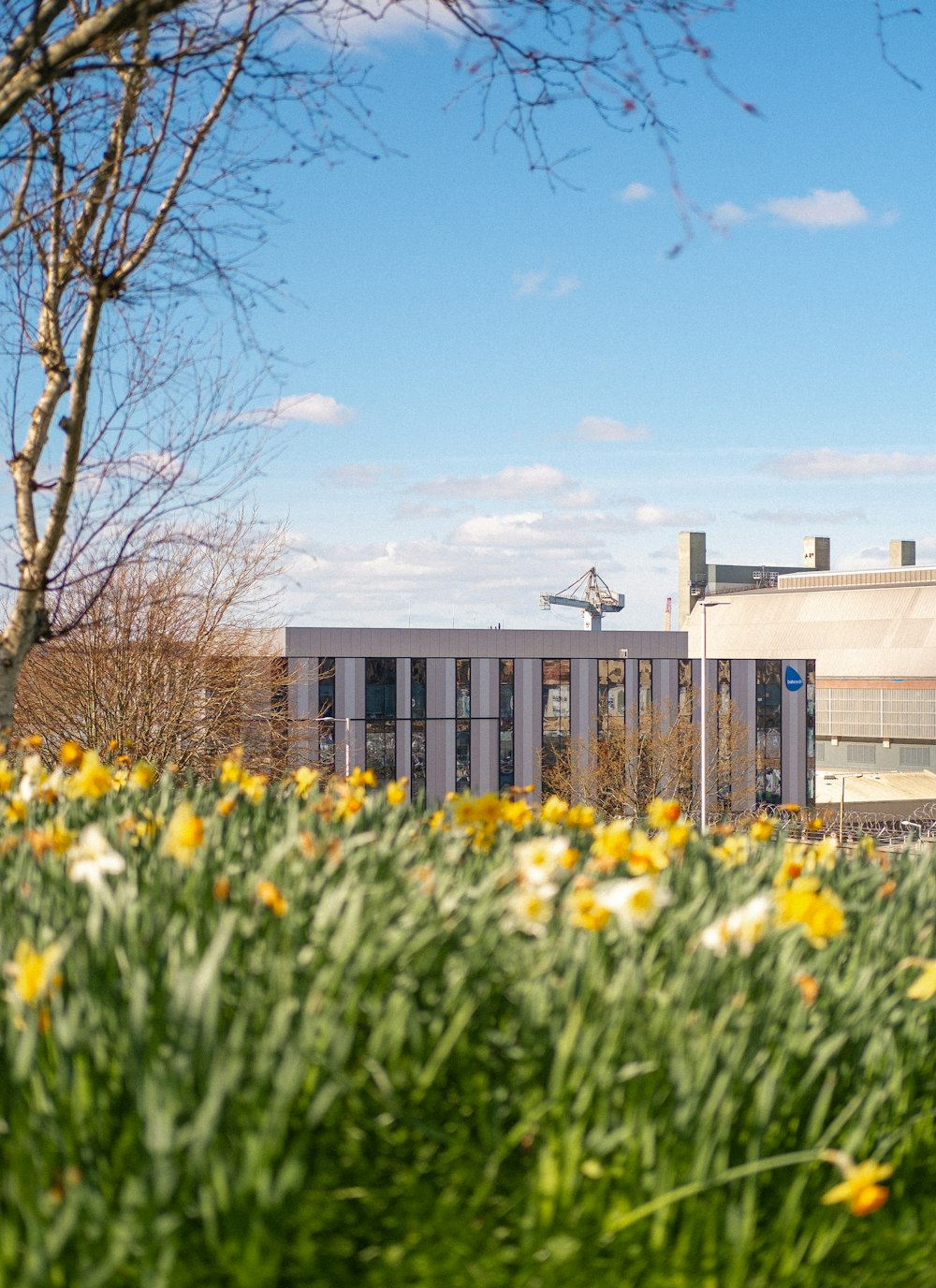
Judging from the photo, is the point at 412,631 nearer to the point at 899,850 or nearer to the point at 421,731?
the point at 421,731

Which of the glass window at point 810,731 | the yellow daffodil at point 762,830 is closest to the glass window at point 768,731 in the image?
the glass window at point 810,731

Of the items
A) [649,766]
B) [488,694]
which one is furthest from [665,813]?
[488,694]

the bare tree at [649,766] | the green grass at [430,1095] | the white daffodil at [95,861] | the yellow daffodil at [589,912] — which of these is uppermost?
the white daffodil at [95,861]

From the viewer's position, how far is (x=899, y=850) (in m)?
4.67

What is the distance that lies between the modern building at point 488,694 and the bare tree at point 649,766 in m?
1.09

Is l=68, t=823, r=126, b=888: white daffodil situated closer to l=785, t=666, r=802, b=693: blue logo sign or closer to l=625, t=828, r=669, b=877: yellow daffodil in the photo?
l=625, t=828, r=669, b=877: yellow daffodil

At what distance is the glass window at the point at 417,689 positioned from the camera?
59.3 m

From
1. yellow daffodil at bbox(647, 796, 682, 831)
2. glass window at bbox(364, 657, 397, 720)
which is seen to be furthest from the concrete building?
yellow daffodil at bbox(647, 796, 682, 831)

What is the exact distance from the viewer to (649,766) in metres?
51.8

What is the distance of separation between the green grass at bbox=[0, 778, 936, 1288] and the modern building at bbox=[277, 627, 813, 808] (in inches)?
2104

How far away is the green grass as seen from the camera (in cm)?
194

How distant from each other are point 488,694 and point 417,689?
368 centimetres

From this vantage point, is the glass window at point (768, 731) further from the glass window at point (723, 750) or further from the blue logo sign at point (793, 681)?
the glass window at point (723, 750)

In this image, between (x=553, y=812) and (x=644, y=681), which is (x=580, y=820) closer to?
(x=553, y=812)
